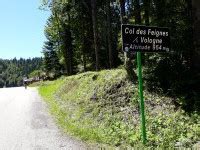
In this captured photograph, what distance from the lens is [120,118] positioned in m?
13.2

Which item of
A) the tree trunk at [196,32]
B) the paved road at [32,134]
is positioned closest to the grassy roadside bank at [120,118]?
the paved road at [32,134]

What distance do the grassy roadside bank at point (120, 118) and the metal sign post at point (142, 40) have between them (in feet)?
3.45

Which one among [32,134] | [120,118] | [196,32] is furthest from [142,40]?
[196,32]

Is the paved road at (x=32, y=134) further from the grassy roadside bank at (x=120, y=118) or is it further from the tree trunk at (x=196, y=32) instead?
the tree trunk at (x=196, y=32)

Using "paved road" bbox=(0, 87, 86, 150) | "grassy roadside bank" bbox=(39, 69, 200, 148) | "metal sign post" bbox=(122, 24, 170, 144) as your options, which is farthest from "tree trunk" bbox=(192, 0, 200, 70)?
"paved road" bbox=(0, 87, 86, 150)

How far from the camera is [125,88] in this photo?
51.5 feet

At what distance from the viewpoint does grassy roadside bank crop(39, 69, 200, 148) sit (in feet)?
34.2

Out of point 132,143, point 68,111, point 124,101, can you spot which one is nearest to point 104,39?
point 68,111

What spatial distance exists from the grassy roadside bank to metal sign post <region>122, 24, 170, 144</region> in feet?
3.45

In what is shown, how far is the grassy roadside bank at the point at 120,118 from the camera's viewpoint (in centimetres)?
1044

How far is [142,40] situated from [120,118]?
4188 millimetres

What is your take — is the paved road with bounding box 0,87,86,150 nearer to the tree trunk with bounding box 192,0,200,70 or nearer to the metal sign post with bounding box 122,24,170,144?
the metal sign post with bounding box 122,24,170,144

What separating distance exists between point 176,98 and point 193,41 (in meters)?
3.00

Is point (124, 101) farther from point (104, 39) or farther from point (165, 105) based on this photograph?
point (104, 39)
